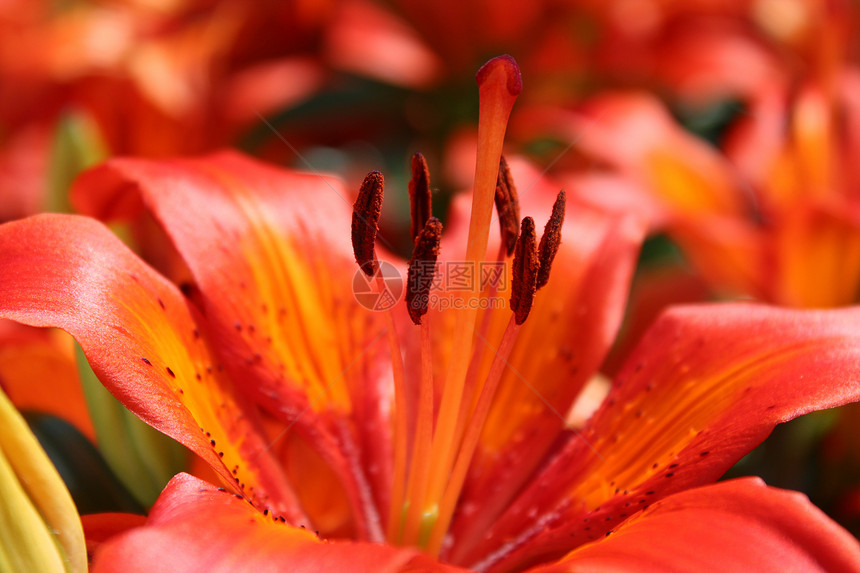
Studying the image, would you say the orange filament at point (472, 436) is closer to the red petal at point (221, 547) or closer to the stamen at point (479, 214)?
the stamen at point (479, 214)

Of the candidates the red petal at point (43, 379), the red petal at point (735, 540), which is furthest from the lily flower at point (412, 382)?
the red petal at point (43, 379)

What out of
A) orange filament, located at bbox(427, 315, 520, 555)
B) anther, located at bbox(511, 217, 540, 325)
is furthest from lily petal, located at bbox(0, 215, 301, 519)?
anther, located at bbox(511, 217, 540, 325)

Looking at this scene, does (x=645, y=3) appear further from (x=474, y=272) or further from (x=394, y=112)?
(x=474, y=272)

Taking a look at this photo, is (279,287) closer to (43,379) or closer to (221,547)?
(43,379)

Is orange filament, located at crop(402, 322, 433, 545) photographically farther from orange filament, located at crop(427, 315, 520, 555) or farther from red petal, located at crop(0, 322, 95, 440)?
red petal, located at crop(0, 322, 95, 440)

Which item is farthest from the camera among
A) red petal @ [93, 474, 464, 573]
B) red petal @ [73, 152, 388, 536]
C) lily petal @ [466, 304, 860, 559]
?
red petal @ [73, 152, 388, 536]

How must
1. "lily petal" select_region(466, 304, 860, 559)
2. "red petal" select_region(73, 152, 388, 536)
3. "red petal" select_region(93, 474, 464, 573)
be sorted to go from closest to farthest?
"red petal" select_region(93, 474, 464, 573)
"lily petal" select_region(466, 304, 860, 559)
"red petal" select_region(73, 152, 388, 536)

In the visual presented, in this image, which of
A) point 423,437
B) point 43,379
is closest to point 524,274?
point 423,437
